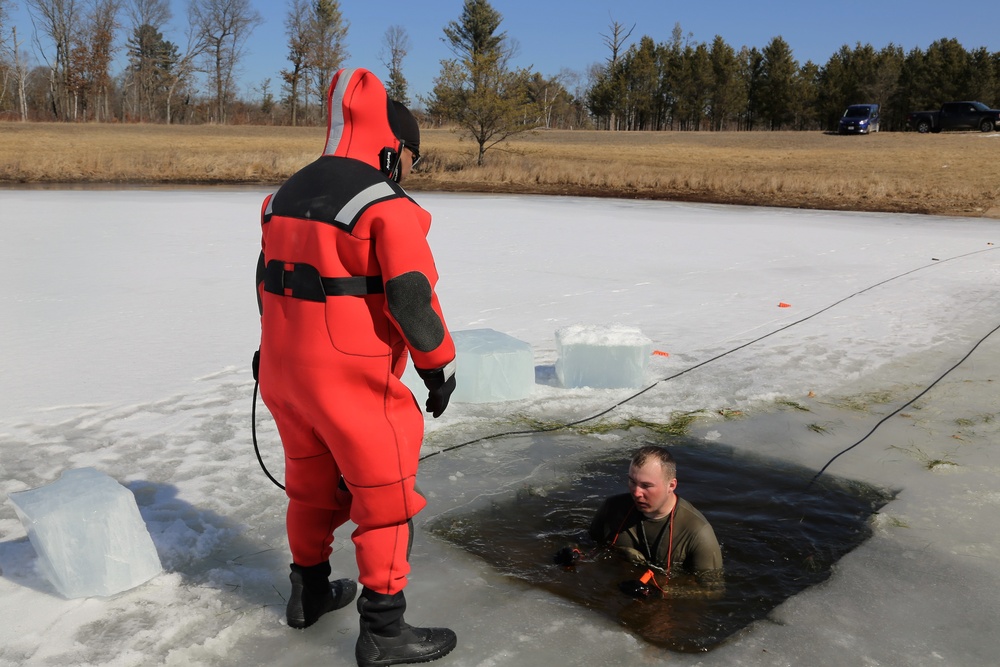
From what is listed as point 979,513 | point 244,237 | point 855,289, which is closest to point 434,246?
point 244,237

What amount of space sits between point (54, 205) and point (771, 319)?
1481cm

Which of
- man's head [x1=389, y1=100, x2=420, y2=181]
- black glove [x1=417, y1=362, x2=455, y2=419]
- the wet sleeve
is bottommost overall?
the wet sleeve

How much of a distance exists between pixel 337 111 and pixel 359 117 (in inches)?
2.9

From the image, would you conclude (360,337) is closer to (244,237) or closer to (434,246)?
(434,246)

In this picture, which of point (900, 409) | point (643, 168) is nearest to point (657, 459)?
point (900, 409)

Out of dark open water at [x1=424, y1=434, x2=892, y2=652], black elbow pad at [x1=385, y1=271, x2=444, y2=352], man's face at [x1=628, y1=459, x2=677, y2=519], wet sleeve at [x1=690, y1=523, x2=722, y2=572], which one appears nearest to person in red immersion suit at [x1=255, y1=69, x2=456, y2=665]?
black elbow pad at [x1=385, y1=271, x2=444, y2=352]

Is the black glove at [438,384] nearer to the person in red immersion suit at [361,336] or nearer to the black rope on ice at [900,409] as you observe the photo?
the person in red immersion suit at [361,336]

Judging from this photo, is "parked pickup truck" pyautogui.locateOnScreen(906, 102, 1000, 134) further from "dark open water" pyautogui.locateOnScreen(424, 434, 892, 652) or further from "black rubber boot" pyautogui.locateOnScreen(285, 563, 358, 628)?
"black rubber boot" pyautogui.locateOnScreen(285, 563, 358, 628)

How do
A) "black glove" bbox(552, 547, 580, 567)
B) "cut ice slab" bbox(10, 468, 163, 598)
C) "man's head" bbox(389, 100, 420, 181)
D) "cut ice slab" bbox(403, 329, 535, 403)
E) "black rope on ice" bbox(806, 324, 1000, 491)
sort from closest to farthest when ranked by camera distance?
"man's head" bbox(389, 100, 420, 181) → "cut ice slab" bbox(10, 468, 163, 598) → "black glove" bbox(552, 547, 580, 567) → "black rope on ice" bbox(806, 324, 1000, 491) → "cut ice slab" bbox(403, 329, 535, 403)

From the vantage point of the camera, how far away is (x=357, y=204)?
8.65ft

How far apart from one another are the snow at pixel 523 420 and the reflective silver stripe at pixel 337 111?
1630 millimetres

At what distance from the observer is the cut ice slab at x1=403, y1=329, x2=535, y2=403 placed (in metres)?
5.57

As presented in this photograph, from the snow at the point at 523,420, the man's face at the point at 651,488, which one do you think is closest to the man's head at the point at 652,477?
the man's face at the point at 651,488

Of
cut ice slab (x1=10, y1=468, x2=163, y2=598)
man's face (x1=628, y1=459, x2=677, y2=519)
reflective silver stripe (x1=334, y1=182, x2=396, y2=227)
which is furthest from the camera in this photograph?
man's face (x1=628, y1=459, x2=677, y2=519)
